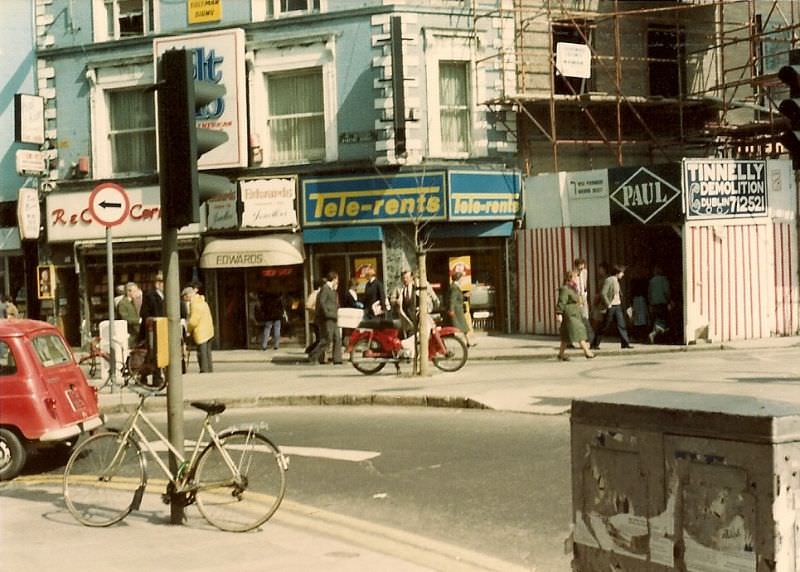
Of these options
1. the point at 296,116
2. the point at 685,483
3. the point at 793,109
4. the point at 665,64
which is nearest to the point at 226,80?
the point at 296,116

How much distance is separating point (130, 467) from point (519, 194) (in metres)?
17.9

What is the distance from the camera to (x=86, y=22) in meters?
26.9

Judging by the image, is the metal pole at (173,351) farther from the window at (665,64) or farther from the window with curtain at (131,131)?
the window at (665,64)

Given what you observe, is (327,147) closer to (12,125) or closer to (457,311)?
(457,311)

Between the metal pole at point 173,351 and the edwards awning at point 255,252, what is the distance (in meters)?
16.8

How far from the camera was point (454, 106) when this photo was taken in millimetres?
24938

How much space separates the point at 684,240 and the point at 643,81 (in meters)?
5.70

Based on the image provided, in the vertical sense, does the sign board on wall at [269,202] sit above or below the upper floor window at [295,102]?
below

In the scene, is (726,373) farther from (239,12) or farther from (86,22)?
(86,22)

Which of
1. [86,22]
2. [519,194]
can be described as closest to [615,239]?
[519,194]

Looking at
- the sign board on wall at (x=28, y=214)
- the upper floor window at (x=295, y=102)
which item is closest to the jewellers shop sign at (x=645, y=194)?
the upper floor window at (x=295, y=102)

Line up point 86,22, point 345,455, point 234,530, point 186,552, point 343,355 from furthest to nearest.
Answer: point 86,22 < point 343,355 < point 345,455 < point 234,530 < point 186,552

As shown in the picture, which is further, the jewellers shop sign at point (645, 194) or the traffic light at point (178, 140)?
the jewellers shop sign at point (645, 194)

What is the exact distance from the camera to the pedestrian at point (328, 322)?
822 inches
